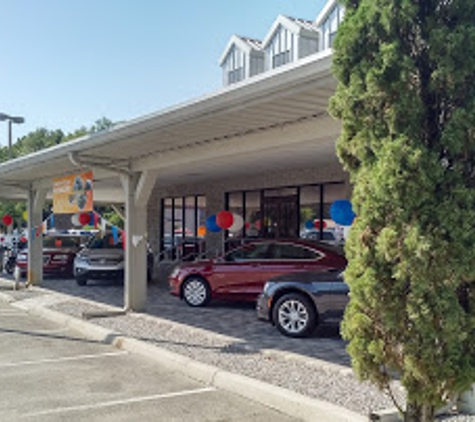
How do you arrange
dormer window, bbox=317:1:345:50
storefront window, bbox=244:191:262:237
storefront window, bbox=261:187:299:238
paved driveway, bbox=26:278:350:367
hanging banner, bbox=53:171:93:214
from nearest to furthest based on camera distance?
paved driveway, bbox=26:278:350:367
hanging banner, bbox=53:171:93:214
storefront window, bbox=261:187:299:238
storefront window, bbox=244:191:262:237
dormer window, bbox=317:1:345:50

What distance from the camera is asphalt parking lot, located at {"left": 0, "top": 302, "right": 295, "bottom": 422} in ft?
18.5

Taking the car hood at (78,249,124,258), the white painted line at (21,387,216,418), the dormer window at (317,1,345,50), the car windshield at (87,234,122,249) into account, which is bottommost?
the white painted line at (21,387,216,418)

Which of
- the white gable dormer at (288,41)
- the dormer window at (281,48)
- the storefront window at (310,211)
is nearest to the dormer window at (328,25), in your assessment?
the white gable dormer at (288,41)

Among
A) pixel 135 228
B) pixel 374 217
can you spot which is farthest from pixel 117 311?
pixel 374 217

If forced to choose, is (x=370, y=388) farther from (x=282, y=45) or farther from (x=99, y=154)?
(x=282, y=45)

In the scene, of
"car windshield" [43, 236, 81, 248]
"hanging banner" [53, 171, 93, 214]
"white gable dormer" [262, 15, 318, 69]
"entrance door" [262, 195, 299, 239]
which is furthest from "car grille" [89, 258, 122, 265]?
"white gable dormer" [262, 15, 318, 69]

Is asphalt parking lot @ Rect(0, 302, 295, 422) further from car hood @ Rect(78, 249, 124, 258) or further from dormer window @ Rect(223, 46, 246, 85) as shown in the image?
dormer window @ Rect(223, 46, 246, 85)

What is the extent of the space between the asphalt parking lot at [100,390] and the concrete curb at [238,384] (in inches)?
3.8

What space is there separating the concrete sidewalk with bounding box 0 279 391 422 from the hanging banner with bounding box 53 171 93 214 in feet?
7.09

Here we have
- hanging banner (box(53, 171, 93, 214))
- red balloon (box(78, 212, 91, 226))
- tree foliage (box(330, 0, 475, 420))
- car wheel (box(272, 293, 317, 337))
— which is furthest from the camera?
red balloon (box(78, 212, 91, 226))

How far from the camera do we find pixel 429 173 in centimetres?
354

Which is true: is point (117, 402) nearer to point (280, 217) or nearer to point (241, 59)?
point (280, 217)

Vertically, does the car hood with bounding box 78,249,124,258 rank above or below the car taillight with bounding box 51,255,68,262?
above

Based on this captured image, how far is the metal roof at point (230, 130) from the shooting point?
6229 millimetres
